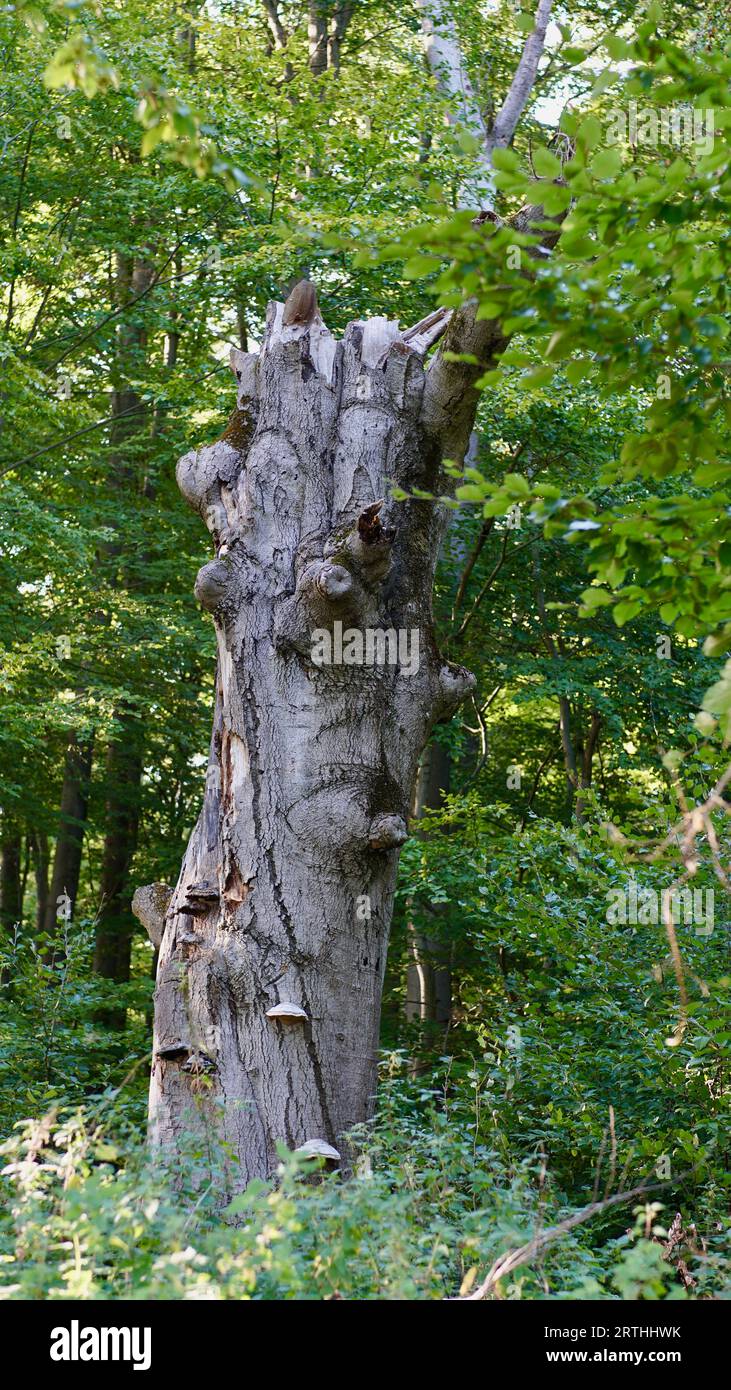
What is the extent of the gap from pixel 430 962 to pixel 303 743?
8470 millimetres

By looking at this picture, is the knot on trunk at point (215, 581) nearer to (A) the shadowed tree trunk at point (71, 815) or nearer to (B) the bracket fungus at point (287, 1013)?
(B) the bracket fungus at point (287, 1013)

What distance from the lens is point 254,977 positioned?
5336mm

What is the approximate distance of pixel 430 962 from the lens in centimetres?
1352

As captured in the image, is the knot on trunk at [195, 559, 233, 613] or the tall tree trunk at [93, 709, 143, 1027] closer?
the knot on trunk at [195, 559, 233, 613]

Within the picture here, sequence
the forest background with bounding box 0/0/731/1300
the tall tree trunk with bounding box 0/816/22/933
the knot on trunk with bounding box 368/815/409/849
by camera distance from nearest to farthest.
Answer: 1. the forest background with bounding box 0/0/731/1300
2. the knot on trunk with bounding box 368/815/409/849
3. the tall tree trunk with bounding box 0/816/22/933

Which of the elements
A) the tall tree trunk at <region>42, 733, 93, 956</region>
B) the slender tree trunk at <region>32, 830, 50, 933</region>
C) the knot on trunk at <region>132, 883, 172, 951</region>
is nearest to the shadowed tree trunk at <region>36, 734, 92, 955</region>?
the tall tree trunk at <region>42, 733, 93, 956</region>

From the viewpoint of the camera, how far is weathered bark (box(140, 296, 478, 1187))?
532cm

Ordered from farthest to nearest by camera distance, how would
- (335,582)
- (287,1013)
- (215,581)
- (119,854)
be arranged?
(119,854) → (215,581) → (335,582) → (287,1013)

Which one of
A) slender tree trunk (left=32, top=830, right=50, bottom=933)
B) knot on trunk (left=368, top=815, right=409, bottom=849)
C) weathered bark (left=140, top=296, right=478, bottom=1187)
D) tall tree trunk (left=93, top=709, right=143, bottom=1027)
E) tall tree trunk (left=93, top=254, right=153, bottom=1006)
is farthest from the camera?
slender tree trunk (left=32, top=830, right=50, bottom=933)

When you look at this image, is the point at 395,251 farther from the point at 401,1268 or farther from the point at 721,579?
the point at 401,1268

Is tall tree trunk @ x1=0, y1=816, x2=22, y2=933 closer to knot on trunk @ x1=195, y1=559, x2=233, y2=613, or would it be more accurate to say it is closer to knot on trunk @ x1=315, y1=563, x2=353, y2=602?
knot on trunk @ x1=195, y1=559, x2=233, y2=613

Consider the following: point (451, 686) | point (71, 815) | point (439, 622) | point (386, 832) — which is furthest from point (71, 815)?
point (386, 832)

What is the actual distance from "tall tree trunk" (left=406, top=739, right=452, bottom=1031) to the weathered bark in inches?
276

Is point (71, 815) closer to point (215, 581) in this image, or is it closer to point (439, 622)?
point (439, 622)
